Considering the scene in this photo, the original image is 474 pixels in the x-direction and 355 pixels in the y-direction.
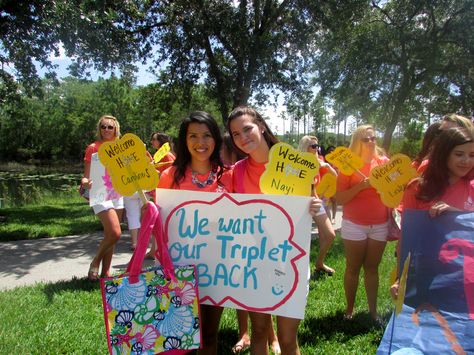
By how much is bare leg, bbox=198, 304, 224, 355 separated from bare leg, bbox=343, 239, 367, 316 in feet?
5.13

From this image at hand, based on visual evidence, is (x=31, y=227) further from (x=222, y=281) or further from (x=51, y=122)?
(x=51, y=122)

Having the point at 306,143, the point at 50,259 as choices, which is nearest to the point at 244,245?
the point at 306,143

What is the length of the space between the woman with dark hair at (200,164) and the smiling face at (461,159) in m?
1.29

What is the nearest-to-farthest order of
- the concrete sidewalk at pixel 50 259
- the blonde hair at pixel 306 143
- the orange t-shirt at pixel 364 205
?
the orange t-shirt at pixel 364 205 → the concrete sidewalk at pixel 50 259 → the blonde hair at pixel 306 143

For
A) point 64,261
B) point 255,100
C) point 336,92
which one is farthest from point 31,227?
point 336,92

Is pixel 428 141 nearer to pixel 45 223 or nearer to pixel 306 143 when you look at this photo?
pixel 306 143

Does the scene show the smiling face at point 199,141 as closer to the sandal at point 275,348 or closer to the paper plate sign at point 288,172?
the paper plate sign at point 288,172

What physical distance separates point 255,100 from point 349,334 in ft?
34.5

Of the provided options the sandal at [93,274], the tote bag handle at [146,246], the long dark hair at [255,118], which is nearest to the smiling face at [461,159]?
the long dark hair at [255,118]

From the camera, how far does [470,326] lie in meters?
1.78

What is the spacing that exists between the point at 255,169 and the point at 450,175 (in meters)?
1.16

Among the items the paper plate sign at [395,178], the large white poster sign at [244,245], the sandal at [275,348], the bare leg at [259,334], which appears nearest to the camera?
the large white poster sign at [244,245]

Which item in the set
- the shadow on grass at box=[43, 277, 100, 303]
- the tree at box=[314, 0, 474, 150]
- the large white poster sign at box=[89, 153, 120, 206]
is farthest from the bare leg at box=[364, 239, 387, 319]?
the tree at box=[314, 0, 474, 150]

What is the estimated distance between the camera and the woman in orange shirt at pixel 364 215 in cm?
324
